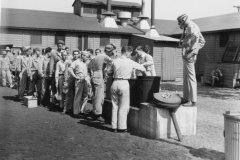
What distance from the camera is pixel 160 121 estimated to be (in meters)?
6.63

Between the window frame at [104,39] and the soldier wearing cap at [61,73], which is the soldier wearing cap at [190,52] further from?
the window frame at [104,39]

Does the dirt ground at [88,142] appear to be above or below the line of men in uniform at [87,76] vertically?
below

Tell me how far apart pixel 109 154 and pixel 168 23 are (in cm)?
2963

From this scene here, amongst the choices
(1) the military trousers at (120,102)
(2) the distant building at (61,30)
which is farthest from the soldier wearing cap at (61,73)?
(2) the distant building at (61,30)

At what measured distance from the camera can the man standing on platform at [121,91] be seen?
7.23 metres

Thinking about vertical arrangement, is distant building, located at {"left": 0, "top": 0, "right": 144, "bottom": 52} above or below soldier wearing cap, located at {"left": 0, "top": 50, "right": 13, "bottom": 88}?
above

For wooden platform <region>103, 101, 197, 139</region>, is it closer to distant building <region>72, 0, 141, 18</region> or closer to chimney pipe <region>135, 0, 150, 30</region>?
chimney pipe <region>135, 0, 150, 30</region>

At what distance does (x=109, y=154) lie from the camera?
5609 mm

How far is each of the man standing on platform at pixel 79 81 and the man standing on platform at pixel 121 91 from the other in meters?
2.07

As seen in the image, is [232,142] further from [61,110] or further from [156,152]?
[61,110]

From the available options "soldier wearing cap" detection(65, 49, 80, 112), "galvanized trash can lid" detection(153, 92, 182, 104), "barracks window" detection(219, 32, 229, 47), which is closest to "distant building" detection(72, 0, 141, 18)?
"barracks window" detection(219, 32, 229, 47)

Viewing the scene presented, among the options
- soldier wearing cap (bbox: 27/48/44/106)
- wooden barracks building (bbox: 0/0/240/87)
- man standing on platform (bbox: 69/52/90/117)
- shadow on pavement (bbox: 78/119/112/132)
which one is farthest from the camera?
wooden barracks building (bbox: 0/0/240/87)

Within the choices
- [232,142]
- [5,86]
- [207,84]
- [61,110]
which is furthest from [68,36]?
[232,142]

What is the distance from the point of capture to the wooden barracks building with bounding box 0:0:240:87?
22167mm
